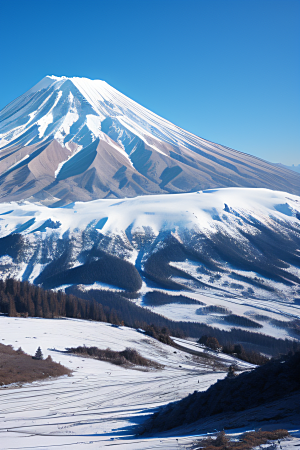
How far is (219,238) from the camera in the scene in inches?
5349

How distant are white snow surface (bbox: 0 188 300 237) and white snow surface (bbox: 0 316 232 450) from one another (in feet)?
320

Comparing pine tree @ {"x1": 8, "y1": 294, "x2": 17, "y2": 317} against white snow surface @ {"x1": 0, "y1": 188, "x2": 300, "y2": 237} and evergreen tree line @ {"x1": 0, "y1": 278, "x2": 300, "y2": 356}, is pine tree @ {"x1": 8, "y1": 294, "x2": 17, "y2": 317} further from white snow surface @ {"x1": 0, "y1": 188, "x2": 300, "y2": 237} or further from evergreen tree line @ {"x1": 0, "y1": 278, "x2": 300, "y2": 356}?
white snow surface @ {"x1": 0, "y1": 188, "x2": 300, "y2": 237}

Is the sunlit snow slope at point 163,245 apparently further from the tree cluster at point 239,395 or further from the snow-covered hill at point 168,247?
the tree cluster at point 239,395

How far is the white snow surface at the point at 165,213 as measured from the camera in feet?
460

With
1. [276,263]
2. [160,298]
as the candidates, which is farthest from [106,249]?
[276,263]

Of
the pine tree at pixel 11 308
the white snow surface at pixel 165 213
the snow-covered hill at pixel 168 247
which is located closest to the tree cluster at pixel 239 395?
the pine tree at pixel 11 308

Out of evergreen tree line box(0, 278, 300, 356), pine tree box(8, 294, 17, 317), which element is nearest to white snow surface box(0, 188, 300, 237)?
evergreen tree line box(0, 278, 300, 356)

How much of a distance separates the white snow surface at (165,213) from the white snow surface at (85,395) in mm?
97548

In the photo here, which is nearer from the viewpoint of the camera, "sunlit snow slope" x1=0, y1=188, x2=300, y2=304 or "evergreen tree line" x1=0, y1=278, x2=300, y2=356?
"evergreen tree line" x1=0, y1=278, x2=300, y2=356

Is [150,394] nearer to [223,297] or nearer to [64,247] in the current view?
[223,297]

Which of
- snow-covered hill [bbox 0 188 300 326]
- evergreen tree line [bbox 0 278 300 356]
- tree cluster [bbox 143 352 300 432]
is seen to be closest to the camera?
tree cluster [bbox 143 352 300 432]

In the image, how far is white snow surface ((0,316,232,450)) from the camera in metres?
12.2

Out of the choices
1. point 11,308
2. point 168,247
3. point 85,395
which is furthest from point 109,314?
point 168,247

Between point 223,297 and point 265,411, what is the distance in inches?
3501
